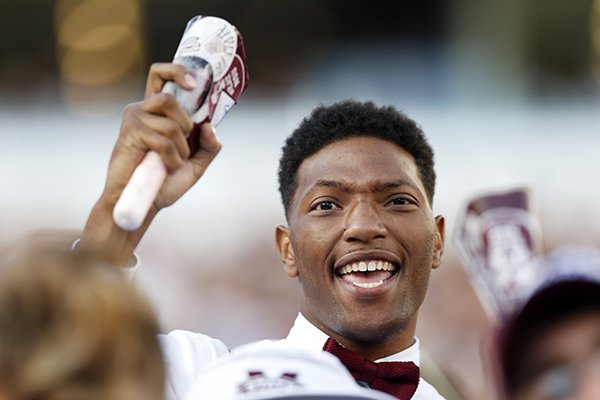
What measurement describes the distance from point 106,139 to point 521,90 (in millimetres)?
2701

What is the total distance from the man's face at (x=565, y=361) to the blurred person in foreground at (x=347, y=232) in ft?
3.11

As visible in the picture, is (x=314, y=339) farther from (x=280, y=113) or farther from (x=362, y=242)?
(x=280, y=113)

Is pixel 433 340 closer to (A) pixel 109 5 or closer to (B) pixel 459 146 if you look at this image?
(B) pixel 459 146

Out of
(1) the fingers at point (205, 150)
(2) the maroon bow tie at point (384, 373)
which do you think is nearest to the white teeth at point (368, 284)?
(2) the maroon bow tie at point (384, 373)

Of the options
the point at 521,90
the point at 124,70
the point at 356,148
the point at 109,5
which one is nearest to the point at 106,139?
the point at 124,70

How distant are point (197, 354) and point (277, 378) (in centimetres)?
96

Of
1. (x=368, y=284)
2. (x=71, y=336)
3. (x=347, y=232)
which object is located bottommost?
(x=71, y=336)

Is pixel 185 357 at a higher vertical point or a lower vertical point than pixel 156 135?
lower

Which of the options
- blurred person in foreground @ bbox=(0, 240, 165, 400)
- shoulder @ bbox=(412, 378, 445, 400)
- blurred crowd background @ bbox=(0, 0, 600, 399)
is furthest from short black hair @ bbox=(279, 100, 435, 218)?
blurred crowd background @ bbox=(0, 0, 600, 399)

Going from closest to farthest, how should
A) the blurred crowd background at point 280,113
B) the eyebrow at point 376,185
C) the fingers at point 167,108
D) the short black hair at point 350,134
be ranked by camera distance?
the fingers at point 167,108
the eyebrow at point 376,185
the short black hair at point 350,134
the blurred crowd background at point 280,113

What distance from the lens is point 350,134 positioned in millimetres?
2576

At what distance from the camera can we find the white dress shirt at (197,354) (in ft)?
7.32

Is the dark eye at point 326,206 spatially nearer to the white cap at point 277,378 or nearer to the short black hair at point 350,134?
the short black hair at point 350,134

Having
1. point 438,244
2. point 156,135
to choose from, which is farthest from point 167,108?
point 438,244
